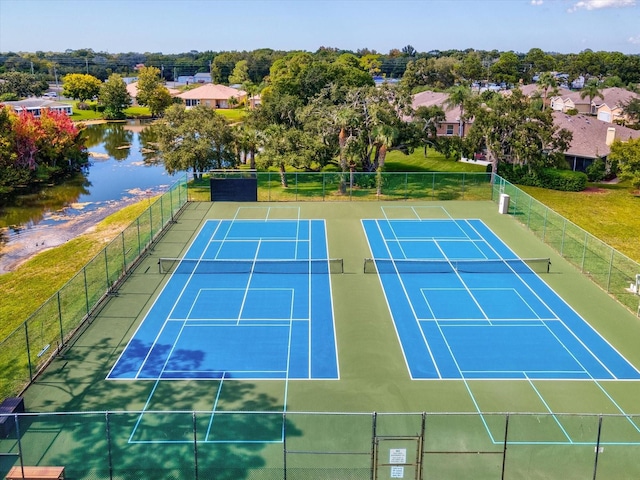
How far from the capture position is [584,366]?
1964 centimetres

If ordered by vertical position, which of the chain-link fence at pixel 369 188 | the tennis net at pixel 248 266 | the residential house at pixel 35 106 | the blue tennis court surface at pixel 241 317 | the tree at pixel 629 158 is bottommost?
the blue tennis court surface at pixel 241 317

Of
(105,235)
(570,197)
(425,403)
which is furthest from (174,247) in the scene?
(570,197)

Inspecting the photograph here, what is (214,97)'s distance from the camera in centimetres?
11181

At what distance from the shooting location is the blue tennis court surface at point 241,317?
19.4 metres

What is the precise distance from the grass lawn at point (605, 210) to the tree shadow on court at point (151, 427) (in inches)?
892

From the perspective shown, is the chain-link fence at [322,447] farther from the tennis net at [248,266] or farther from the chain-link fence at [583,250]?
the tennis net at [248,266]

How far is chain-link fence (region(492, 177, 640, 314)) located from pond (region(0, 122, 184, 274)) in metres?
25.8

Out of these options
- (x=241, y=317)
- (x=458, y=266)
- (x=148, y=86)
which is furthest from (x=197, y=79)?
(x=241, y=317)

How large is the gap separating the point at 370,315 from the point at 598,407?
28.0 ft

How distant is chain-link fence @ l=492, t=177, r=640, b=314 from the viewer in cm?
2550

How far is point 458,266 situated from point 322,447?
1497 centimetres

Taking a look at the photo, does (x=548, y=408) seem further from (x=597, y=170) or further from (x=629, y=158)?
(x=597, y=170)

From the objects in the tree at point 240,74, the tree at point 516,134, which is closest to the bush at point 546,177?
the tree at point 516,134

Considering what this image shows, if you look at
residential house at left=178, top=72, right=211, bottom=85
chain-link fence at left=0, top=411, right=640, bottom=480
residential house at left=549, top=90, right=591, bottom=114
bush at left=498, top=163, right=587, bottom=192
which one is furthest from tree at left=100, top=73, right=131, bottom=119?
chain-link fence at left=0, top=411, right=640, bottom=480
